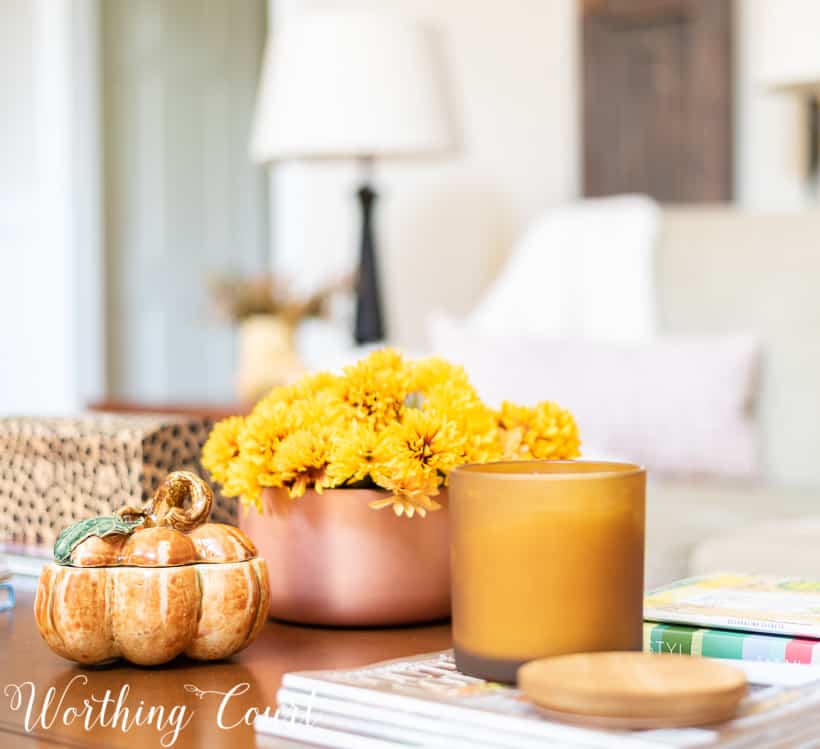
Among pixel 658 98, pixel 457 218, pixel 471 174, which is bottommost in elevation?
pixel 457 218

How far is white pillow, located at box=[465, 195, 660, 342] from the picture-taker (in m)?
2.52

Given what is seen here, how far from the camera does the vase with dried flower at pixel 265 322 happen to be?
3.05 metres

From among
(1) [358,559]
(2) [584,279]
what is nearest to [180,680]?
(1) [358,559]

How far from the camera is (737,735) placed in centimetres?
55

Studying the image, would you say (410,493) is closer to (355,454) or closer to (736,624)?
(355,454)

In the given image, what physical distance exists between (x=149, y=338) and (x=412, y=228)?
5.24 feet

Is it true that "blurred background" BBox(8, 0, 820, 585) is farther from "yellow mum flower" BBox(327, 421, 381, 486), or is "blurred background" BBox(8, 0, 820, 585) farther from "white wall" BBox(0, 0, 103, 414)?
"yellow mum flower" BBox(327, 421, 381, 486)

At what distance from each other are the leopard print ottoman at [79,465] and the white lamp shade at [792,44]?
53.3 inches

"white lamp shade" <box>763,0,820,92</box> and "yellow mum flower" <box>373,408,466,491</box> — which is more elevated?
"white lamp shade" <box>763,0,820,92</box>

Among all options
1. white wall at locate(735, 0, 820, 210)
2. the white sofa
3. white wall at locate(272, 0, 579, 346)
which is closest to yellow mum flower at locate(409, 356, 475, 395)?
the white sofa

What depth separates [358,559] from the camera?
2.96 ft

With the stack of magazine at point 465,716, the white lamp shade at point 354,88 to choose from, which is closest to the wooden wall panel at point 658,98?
the white lamp shade at point 354,88

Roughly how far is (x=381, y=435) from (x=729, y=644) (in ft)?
0.86

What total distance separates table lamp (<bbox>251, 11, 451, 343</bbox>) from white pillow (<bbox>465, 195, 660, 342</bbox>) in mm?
323
